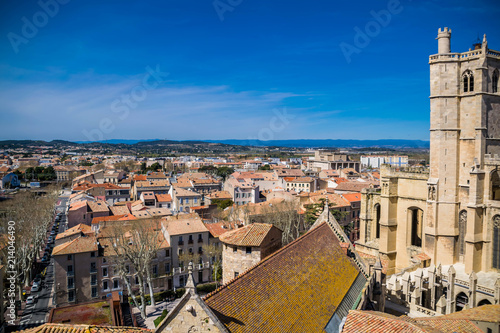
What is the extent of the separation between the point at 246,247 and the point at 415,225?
26.0 m

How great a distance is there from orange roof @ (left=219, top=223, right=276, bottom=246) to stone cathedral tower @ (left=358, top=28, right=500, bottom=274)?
63.1 ft

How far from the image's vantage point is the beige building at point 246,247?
20.4 metres

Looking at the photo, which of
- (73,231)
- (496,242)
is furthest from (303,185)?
(496,242)

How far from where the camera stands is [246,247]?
20.5 m

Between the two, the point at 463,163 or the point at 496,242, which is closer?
the point at 496,242

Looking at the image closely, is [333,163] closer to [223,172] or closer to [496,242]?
[223,172]

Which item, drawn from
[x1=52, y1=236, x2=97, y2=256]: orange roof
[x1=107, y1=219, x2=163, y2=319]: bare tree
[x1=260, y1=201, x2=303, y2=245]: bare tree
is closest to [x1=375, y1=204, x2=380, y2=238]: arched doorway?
[x1=260, y1=201, x2=303, y2=245]: bare tree

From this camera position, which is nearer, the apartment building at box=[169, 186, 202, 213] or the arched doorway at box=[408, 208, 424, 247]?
the arched doorway at box=[408, 208, 424, 247]

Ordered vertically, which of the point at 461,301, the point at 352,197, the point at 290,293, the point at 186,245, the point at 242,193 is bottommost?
the point at 186,245

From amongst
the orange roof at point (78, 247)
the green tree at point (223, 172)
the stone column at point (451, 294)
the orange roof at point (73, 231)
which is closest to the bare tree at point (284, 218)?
the stone column at point (451, 294)

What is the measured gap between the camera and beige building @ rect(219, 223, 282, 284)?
66.8ft

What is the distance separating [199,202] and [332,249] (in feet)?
213

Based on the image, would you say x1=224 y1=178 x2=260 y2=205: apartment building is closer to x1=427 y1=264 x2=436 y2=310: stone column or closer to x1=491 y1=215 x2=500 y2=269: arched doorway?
x1=427 y1=264 x2=436 y2=310: stone column

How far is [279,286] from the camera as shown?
1306 cm
